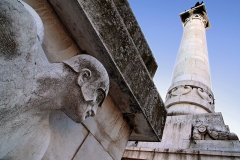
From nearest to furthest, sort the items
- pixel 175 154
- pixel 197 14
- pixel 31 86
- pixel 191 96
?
pixel 31 86 < pixel 175 154 < pixel 191 96 < pixel 197 14

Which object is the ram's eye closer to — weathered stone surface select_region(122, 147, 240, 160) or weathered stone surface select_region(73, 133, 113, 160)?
weathered stone surface select_region(73, 133, 113, 160)

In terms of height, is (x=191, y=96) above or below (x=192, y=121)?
above

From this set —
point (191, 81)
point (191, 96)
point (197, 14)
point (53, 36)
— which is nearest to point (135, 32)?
point (53, 36)

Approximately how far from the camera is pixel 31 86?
3.60 ft

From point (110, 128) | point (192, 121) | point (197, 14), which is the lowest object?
point (110, 128)

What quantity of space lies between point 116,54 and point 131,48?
29cm

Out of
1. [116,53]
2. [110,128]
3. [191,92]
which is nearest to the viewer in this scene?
[116,53]

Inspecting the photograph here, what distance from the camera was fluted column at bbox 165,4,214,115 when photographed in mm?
6402

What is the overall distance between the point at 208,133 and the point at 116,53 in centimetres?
381

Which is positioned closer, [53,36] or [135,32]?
[53,36]

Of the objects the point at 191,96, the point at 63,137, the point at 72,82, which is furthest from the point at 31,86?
the point at 191,96

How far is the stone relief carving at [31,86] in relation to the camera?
96 centimetres

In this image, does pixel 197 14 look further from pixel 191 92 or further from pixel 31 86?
pixel 31 86

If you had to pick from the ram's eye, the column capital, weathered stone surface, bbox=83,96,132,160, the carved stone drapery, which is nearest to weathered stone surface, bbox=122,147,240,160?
weathered stone surface, bbox=83,96,132,160
